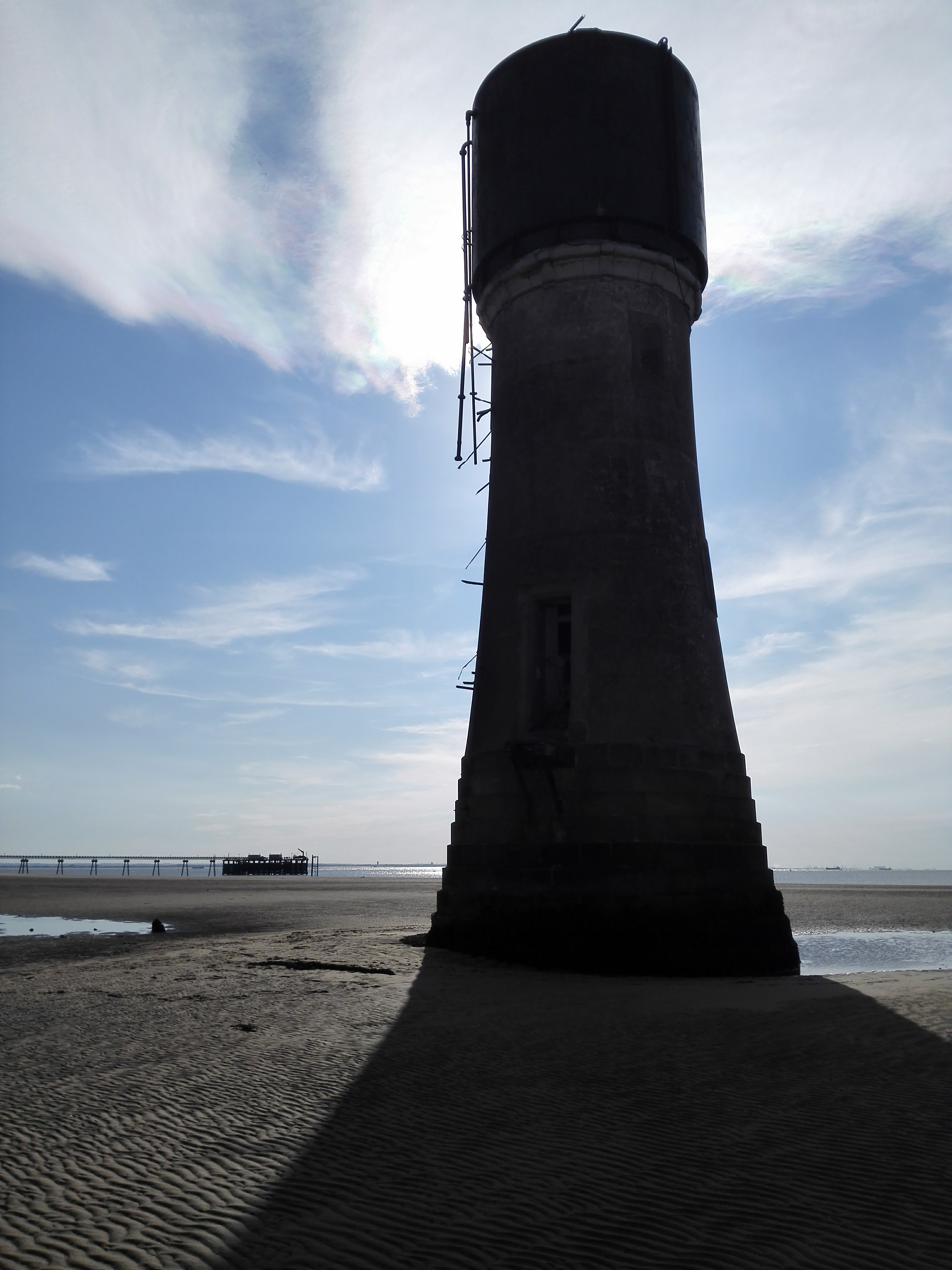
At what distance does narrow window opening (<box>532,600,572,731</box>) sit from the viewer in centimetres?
1460

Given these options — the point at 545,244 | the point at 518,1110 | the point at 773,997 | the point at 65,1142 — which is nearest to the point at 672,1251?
the point at 518,1110

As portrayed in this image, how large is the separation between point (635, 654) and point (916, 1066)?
8.22m

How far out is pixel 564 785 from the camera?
13516 mm

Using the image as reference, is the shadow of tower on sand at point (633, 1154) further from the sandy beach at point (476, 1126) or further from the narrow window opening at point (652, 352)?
the narrow window opening at point (652, 352)

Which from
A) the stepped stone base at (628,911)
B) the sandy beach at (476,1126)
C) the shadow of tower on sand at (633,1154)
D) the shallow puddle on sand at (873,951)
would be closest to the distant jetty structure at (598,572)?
the stepped stone base at (628,911)

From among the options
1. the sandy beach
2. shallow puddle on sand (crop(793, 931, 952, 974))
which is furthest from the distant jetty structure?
the sandy beach

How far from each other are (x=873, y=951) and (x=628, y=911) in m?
8.61

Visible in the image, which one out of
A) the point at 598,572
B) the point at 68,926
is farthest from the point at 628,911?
the point at 68,926

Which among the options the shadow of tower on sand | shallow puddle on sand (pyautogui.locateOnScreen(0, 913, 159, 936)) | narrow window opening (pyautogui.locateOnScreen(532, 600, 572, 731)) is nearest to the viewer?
the shadow of tower on sand

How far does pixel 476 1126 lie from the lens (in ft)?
17.2

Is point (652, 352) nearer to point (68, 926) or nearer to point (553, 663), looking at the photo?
point (553, 663)

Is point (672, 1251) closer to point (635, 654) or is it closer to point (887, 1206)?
point (887, 1206)

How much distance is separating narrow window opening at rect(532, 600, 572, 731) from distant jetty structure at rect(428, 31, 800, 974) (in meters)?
0.04

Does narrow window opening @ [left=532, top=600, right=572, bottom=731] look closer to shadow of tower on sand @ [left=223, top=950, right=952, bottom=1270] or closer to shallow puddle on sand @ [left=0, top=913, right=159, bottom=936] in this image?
shadow of tower on sand @ [left=223, top=950, right=952, bottom=1270]
